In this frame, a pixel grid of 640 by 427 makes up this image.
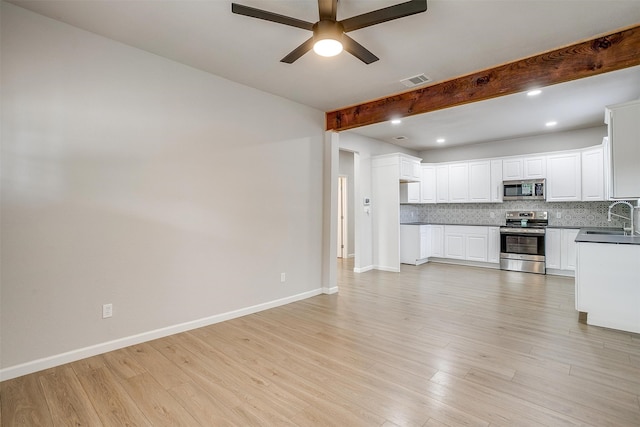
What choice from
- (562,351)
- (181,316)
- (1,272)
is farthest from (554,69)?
(1,272)

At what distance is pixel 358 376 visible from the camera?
7.73 feet

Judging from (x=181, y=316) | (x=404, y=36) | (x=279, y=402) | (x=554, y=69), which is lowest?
(x=279, y=402)

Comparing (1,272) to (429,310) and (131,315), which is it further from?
(429,310)

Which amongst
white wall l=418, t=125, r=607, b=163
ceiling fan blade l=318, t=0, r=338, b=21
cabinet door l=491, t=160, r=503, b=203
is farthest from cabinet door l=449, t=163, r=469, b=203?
ceiling fan blade l=318, t=0, r=338, b=21

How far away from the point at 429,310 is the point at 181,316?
2869 mm

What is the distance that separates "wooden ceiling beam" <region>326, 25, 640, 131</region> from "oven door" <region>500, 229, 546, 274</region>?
375 cm

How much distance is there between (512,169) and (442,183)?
4.70 feet

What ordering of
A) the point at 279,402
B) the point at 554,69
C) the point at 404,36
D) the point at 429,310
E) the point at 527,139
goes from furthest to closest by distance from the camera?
the point at 527,139, the point at 429,310, the point at 554,69, the point at 404,36, the point at 279,402

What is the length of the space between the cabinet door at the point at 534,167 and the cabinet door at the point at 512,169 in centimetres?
7

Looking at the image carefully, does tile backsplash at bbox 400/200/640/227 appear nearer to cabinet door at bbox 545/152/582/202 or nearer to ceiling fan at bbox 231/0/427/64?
cabinet door at bbox 545/152/582/202

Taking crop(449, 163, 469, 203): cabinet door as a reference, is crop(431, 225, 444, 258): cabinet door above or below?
below

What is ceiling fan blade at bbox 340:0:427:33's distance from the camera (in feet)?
6.14

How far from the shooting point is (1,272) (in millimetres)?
2262

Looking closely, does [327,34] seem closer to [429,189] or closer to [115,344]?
[115,344]
